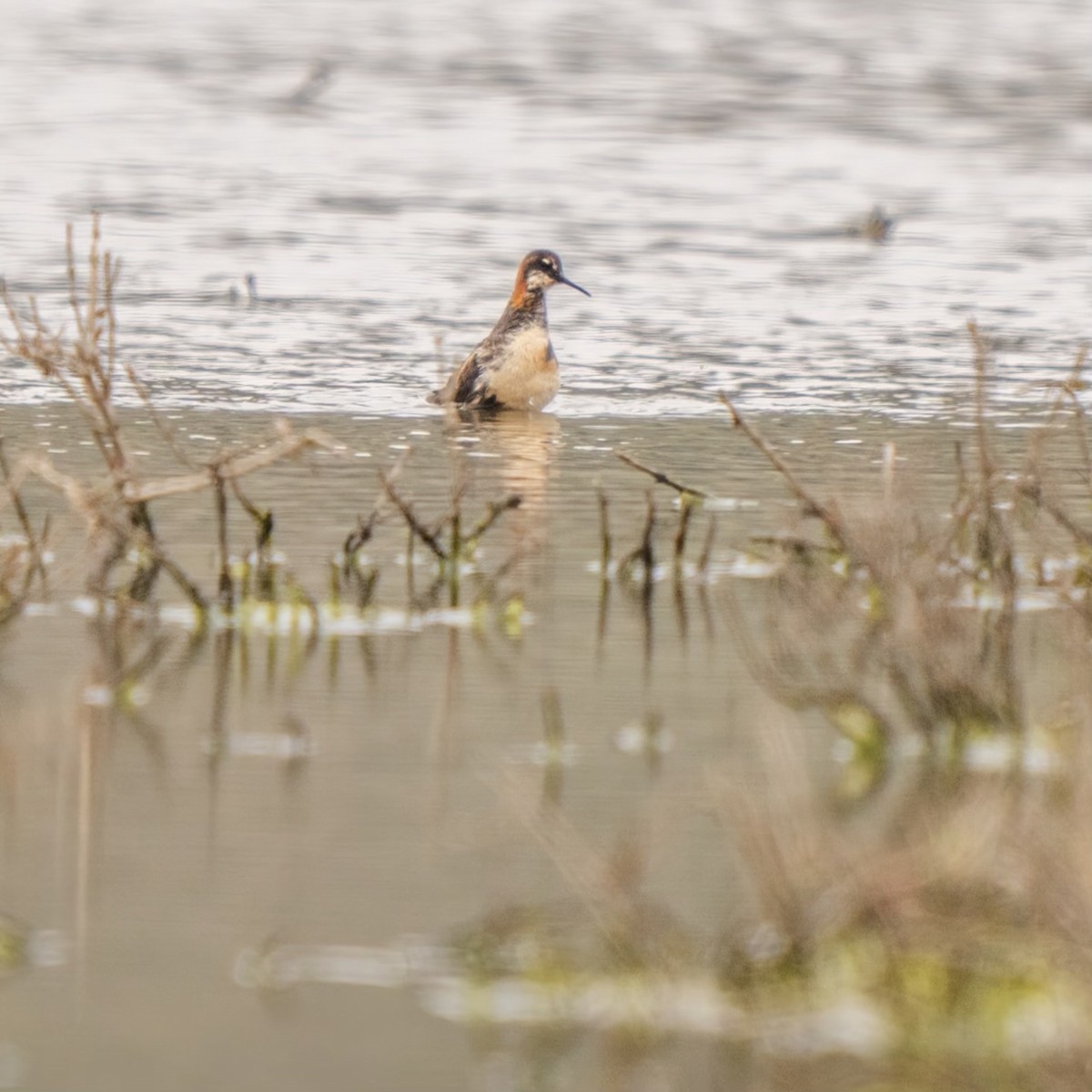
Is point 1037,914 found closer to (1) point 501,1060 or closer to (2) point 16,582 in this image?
(1) point 501,1060

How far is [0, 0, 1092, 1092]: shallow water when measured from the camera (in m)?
5.30

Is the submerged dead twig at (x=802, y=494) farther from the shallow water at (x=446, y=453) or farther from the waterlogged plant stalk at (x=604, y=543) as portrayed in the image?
the waterlogged plant stalk at (x=604, y=543)

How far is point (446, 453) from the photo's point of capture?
470 inches

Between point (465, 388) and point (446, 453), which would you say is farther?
point (465, 388)

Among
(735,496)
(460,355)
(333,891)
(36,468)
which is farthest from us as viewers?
(460,355)

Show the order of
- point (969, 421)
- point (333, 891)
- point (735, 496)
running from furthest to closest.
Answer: point (969, 421), point (735, 496), point (333, 891)

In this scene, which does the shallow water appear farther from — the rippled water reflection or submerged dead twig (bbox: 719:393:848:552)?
submerged dead twig (bbox: 719:393:848:552)

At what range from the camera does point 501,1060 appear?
15.7 ft

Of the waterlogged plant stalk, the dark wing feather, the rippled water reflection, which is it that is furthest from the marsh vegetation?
the rippled water reflection

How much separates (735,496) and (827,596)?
2.47 meters

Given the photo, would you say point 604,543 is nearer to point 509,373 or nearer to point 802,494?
point 802,494

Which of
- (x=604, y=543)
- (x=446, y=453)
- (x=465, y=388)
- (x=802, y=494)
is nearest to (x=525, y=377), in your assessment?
Answer: (x=465, y=388)

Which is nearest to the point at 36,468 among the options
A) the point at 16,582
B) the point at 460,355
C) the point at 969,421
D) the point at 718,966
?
the point at 16,582

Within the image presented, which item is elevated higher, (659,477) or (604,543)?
(659,477)
